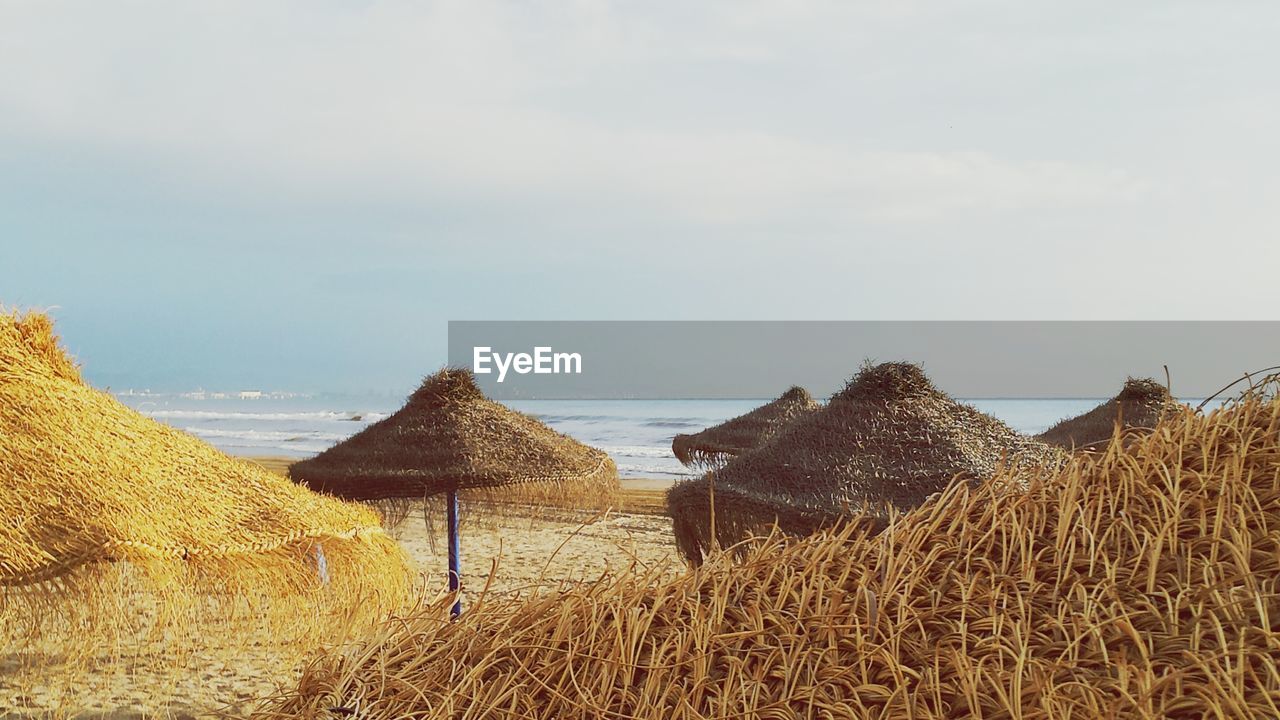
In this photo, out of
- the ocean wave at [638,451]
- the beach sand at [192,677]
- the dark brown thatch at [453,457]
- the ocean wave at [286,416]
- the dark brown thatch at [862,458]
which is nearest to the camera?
the beach sand at [192,677]

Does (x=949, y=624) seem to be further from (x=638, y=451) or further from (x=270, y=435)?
(x=270, y=435)

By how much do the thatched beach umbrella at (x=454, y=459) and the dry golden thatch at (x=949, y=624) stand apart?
6260 mm

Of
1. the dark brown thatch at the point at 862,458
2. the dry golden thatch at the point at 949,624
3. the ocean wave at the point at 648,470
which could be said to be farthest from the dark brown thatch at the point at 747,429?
the ocean wave at the point at 648,470

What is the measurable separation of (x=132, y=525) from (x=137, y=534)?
5 cm

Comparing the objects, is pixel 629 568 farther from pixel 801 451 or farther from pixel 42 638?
pixel 801 451

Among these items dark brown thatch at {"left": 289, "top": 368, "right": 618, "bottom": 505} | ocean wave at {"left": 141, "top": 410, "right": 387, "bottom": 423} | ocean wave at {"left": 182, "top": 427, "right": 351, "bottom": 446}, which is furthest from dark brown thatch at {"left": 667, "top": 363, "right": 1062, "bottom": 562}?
ocean wave at {"left": 141, "top": 410, "right": 387, "bottom": 423}

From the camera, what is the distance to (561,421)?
42.2 m

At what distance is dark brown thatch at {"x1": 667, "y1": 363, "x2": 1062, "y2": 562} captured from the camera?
5719 mm

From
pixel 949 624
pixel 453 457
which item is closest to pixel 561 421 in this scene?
pixel 453 457

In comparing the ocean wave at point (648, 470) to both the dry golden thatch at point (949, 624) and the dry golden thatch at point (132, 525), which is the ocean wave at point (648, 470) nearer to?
the dry golden thatch at point (132, 525)

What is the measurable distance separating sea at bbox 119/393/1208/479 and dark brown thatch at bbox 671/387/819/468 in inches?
563

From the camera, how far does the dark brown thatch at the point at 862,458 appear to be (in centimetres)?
572

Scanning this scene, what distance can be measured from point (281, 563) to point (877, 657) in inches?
156

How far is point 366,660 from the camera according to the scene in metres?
1.78
